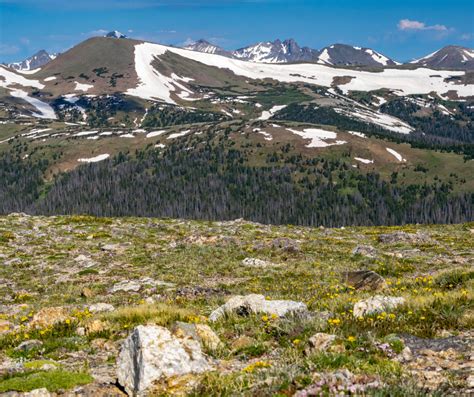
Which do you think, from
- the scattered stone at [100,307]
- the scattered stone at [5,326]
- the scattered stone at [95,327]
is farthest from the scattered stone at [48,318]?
the scattered stone at [100,307]

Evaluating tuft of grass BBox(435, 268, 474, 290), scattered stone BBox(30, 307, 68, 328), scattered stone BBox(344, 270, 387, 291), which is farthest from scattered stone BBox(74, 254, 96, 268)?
tuft of grass BBox(435, 268, 474, 290)

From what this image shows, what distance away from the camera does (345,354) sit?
970cm

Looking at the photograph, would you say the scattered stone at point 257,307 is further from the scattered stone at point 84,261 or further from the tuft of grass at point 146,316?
the scattered stone at point 84,261

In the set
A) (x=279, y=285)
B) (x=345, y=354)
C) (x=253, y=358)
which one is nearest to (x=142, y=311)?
(x=253, y=358)

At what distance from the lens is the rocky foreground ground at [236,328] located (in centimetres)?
880

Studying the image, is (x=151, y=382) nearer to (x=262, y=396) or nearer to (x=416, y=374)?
(x=262, y=396)

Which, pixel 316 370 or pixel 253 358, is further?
pixel 253 358

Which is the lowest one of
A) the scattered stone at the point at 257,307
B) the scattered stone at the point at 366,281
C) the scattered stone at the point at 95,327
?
the scattered stone at the point at 366,281

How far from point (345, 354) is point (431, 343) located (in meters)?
2.59

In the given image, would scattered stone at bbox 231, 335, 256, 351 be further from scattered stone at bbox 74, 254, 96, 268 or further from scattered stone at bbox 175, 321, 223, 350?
scattered stone at bbox 74, 254, 96, 268

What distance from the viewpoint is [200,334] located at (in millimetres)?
11875

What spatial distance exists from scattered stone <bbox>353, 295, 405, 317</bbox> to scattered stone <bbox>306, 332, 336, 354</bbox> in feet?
7.90

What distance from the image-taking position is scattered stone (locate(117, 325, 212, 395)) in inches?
359

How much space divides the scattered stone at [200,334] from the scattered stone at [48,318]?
19.9 ft
